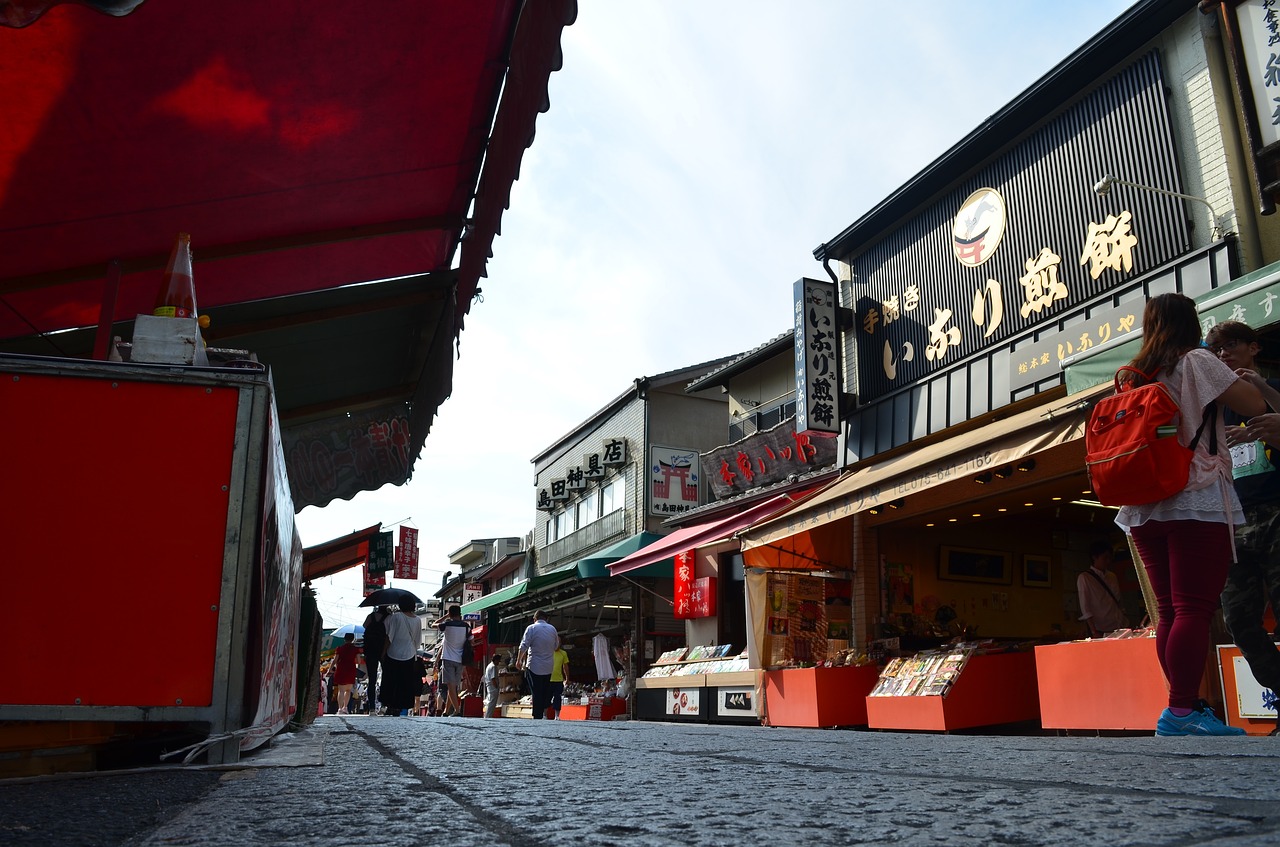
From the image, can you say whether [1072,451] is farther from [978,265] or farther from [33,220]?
[33,220]

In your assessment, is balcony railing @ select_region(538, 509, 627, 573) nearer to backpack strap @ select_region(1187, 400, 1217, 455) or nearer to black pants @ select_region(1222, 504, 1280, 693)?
black pants @ select_region(1222, 504, 1280, 693)

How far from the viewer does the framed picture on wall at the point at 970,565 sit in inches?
508

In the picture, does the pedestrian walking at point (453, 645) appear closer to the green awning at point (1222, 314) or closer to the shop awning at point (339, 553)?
the shop awning at point (339, 553)

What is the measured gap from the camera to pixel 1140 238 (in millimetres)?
8883

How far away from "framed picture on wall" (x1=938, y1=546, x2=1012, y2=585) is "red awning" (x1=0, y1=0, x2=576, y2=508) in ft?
28.4

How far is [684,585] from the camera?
56.5 ft

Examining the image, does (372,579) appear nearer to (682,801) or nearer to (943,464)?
(943,464)

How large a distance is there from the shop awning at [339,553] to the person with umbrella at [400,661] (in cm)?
137

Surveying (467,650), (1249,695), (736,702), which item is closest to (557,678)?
(467,650)

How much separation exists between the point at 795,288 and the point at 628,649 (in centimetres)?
976

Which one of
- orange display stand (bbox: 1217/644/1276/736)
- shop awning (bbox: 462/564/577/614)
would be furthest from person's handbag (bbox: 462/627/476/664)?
orange display stand (bbox: 1217/644/1276/736)

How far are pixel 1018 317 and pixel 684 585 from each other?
8808mm

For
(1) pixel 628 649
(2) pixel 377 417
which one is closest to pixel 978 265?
(2) pixel 377 417

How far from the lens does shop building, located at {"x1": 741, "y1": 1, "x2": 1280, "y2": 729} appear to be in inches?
323
